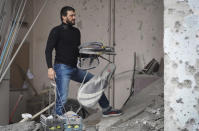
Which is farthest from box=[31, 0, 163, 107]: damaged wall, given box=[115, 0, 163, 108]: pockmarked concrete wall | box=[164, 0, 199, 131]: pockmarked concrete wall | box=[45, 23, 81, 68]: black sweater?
box=[164, 0, 199, 131]: pockmarked concrete wall

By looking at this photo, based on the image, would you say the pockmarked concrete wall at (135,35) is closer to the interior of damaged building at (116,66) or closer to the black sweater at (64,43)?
the interior of damaged building at (116,66)

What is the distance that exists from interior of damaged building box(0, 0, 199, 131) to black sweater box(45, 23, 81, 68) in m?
0.11

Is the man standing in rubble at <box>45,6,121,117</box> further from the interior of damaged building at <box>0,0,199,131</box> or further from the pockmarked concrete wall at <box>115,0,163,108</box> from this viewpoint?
the pockmarked concrete wall at <box>115,0,163,108</box>

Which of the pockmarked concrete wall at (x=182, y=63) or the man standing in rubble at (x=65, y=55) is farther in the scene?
the man standing in rubble at (x=65, y=55)

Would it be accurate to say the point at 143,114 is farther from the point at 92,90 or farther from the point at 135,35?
the point at 135,35

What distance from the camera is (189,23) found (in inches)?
80.2

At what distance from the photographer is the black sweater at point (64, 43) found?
3.11 meters

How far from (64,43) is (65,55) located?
138 mm

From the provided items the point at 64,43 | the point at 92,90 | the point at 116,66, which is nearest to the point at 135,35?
the point at 116,66

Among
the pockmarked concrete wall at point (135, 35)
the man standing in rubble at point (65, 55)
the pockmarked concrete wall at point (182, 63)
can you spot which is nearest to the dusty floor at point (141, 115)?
the man standing in rubble at point (65, 55)

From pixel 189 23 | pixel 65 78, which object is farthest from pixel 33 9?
pixel 189 23

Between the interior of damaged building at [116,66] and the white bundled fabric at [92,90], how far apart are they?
0.03 feet

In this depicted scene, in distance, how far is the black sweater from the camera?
3113 mm

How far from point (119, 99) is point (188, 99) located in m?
2.68
